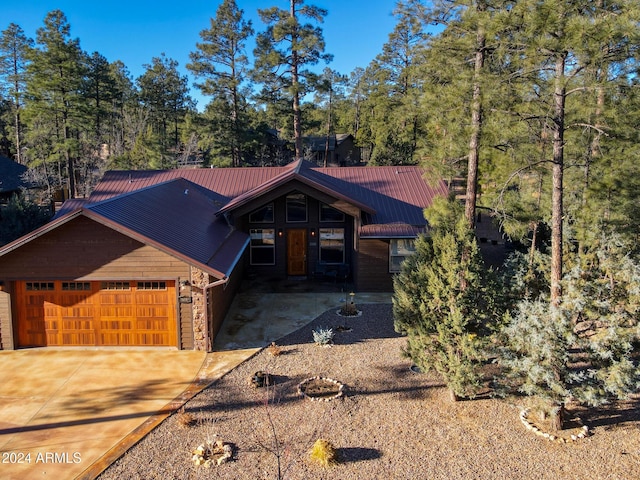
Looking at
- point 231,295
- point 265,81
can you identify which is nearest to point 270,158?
point 265,81

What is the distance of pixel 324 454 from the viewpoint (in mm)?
6672

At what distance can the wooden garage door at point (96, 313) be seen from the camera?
1080cm

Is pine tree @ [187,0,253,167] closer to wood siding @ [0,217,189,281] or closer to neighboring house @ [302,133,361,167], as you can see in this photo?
neighboring house @ [302,133,361,167]

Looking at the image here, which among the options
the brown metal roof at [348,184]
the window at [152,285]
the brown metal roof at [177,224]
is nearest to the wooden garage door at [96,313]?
the window at [152,285]

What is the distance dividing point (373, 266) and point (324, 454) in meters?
9.50

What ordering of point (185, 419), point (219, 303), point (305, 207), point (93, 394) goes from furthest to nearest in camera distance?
point (305, 207), point (219, 303), point (93, 394), point (185, 419)

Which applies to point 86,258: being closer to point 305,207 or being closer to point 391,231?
point 305,207

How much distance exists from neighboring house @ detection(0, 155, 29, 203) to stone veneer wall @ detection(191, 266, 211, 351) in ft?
69.1

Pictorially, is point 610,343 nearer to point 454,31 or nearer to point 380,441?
point 380,441

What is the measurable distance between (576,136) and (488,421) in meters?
7.01

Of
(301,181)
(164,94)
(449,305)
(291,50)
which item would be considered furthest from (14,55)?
(449,305)

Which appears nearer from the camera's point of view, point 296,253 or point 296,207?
point 296,207

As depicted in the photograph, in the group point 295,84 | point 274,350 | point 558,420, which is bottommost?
point 558,420

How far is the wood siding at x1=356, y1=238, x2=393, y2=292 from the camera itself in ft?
51.3
